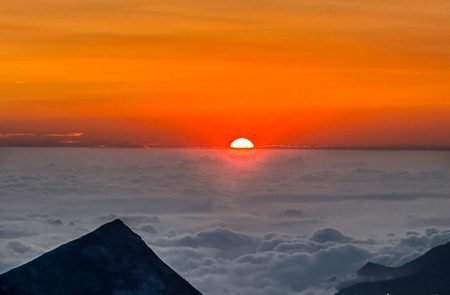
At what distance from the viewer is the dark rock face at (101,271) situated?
51.7m

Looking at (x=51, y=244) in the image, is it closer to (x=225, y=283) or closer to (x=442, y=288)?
(x=225, y=283)

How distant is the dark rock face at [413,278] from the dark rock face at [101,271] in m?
77.1

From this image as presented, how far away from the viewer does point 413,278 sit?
13938cm

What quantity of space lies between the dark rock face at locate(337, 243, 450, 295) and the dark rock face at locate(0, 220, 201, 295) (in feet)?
253

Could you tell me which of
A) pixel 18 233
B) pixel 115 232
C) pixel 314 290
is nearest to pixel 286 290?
pixel 314 290

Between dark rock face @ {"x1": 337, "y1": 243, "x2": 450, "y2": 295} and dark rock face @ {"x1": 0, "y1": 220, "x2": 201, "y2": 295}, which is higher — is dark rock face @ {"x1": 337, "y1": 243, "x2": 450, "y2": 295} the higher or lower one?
the higher one

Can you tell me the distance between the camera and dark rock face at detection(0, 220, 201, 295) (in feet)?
169

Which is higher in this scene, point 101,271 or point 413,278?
point 413,278

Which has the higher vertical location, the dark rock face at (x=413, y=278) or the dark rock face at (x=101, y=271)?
the dark rock face at (x=413, y=278)

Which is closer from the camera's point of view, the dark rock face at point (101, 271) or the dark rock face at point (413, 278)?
the dark rock face at point (101, 271)

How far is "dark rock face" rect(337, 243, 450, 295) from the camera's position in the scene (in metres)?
130

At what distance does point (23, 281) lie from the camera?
50750 mm

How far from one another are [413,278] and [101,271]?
91960 millimetres

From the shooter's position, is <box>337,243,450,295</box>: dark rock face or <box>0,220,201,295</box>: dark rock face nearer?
<box>0,220,201,295</box>: dark rock face
